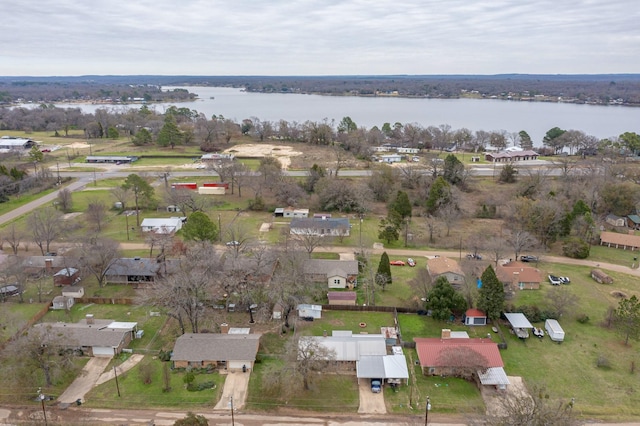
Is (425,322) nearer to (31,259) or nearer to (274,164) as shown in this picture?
(31,259)

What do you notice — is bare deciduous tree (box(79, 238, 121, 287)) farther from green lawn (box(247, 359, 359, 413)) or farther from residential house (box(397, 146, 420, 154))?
residential house (box(397, 146, 420, 154))

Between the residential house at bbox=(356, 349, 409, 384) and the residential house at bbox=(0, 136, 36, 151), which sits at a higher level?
the residential house at bbox=(0, 136, 36, 151)

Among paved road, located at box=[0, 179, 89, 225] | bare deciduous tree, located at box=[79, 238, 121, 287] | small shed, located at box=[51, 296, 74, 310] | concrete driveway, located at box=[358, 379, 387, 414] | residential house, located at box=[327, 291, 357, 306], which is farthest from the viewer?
paved road, located at box=[0, 179, 89, 225]

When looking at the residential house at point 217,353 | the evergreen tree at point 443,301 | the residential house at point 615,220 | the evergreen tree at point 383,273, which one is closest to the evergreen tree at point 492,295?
the evergreen tree at point 443,301

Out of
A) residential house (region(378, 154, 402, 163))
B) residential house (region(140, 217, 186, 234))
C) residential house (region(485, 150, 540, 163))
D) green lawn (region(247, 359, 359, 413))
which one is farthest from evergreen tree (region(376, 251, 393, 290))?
residential house (region(485, 150, 540, 163))

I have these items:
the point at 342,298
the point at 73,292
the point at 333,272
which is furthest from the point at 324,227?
the point at 73,292

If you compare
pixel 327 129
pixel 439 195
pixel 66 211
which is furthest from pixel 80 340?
pixel 327 129

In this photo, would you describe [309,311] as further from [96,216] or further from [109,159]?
[109,159]
